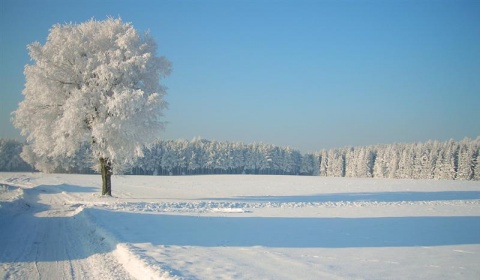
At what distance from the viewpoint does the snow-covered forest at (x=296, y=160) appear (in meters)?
96.9

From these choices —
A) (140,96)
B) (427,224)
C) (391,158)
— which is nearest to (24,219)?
(140,96)

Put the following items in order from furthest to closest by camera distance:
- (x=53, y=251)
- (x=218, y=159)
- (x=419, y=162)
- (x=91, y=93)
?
(x=218, y=159) < (x=419, y=162) < (x=91, y=93) < (x=53, y=251)

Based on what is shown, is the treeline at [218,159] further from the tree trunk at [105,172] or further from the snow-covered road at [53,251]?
the snow-covered road at [53,251]

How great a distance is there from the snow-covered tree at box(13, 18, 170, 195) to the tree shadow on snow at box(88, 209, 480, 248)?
651 cm

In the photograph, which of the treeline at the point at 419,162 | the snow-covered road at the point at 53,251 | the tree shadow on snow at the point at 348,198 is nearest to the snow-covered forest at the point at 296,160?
the treeline at the point at 419,162

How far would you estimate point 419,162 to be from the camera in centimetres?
10525

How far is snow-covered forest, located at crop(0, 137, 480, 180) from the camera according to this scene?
96875mm

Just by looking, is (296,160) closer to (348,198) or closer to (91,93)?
(348,198)

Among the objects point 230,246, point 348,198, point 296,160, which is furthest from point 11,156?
point 230,246

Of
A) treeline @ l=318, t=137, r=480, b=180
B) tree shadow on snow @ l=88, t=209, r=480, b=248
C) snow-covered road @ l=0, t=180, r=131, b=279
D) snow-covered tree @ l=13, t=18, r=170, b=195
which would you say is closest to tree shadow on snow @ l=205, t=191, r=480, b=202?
snow-covered tree @ l=13, t=18, r=170, b=195

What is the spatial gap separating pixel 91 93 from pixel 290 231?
1638cm

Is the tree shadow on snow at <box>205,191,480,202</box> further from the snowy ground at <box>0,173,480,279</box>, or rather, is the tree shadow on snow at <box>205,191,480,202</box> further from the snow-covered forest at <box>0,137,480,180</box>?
the snow-covered forest at <box>0,137,480,180</box>

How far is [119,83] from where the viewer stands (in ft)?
76.9

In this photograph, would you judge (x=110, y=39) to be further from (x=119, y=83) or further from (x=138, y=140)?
(x=138, y=140)
